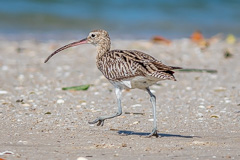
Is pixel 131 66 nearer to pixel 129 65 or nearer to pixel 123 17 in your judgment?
pixel 129 65

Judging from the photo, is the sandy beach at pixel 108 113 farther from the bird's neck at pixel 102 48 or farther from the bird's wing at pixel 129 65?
the bird's neck at pixel 102 48

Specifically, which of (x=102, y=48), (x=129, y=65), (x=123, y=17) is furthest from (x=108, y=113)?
(x=123, y=17)

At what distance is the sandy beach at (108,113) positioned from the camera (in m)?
6.30

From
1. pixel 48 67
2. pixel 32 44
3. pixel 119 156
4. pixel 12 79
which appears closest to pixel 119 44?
pixel 32 44

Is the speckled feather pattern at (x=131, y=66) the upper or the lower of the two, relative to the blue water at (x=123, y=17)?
lower

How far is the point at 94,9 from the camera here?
87.1 ft

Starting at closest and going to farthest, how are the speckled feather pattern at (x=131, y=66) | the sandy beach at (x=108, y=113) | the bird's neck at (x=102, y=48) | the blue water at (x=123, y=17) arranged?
the sandy beach at (x=108, y=113), the speckled feather pattern at (x=131, y=66), the bird's neck at (x=102, y=48), the blue water at (x=123, y=17)

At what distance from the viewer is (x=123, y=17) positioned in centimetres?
2509

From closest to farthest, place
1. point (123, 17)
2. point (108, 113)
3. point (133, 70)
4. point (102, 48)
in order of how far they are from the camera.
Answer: point (133, 70) → point (102, 48) → point (108, 113) → point (123, 17)

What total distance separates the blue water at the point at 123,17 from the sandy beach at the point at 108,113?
7.96 metres

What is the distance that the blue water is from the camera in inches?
882

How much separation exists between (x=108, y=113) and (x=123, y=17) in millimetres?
16829

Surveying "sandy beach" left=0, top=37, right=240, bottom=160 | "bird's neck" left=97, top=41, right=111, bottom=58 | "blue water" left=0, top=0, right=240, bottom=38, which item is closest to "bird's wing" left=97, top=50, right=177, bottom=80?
"bird's neck" left=97, top=41, right=111, bottom=58

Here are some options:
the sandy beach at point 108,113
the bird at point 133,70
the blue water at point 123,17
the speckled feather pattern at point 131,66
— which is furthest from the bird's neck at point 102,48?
the blue water at point 123,17
